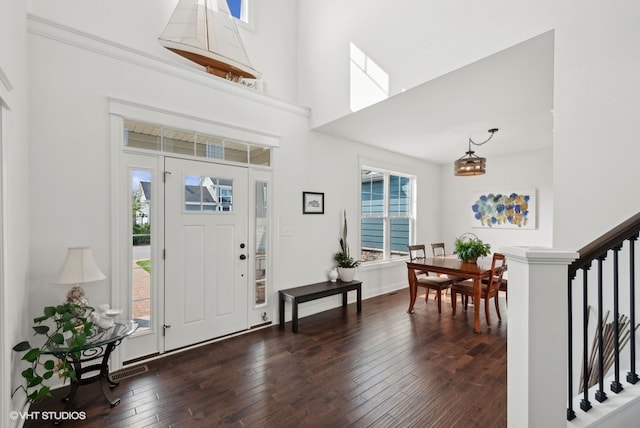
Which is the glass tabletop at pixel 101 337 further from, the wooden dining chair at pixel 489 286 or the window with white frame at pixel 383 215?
the wooden dining chair at pixel 489 286

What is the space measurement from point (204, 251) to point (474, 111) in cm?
346

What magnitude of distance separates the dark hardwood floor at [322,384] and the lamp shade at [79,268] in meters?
0.90

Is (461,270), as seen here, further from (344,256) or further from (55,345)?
(55,345)

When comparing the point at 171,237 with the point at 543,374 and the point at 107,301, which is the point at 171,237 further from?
the point at 543,374

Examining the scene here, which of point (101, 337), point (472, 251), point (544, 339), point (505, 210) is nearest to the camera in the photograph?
point (544, 339)

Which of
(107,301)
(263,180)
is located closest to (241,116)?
(263,180)

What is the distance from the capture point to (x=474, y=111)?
3.34 metres

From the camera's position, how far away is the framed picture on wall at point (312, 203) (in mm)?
3972

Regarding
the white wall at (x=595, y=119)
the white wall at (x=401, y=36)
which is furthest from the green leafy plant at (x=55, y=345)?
the white wall at (x=595, y=119)

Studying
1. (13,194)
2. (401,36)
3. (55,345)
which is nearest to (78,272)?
(55,345)

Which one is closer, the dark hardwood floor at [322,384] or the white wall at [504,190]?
the dark hardwood floor at [322,384]

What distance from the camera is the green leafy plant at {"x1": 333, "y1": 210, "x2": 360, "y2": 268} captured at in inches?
167

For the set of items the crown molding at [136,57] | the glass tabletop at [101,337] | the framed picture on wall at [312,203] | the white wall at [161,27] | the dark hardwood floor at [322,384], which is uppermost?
the white wall at [161,27]

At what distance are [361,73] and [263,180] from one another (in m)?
1.69
